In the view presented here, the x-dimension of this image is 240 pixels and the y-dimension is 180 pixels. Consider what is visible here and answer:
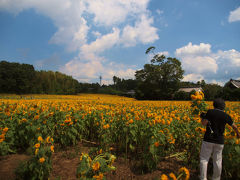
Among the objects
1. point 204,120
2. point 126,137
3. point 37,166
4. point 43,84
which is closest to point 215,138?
point 204,120

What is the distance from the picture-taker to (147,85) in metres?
40.4

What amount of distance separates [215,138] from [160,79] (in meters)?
37.5

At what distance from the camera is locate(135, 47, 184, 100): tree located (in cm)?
3722

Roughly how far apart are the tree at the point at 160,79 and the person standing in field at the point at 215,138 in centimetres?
3535

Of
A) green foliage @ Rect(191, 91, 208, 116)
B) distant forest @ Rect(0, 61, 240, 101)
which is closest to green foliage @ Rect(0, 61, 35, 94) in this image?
distant forest @ Rect(0, 61, 240, 101)

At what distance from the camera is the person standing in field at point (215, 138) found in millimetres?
→ 2550

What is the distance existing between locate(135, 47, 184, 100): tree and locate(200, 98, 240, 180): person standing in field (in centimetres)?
3535

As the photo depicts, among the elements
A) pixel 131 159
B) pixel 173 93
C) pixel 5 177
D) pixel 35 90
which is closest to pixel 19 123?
pixel 5 177

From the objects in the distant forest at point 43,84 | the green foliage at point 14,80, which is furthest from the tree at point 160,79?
the green foliage at point 14,80

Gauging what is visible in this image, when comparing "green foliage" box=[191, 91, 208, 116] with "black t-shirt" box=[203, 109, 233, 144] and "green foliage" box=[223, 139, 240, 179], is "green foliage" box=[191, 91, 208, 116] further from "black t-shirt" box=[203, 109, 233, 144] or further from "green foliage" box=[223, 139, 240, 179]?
"green foliage" box=[223, 139, 240, 179]

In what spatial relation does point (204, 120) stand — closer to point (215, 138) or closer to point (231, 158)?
point (215, 138)

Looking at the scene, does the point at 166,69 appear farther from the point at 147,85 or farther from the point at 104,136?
the point at 104,136

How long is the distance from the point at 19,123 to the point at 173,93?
37221mm

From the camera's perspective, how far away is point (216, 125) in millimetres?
2590
